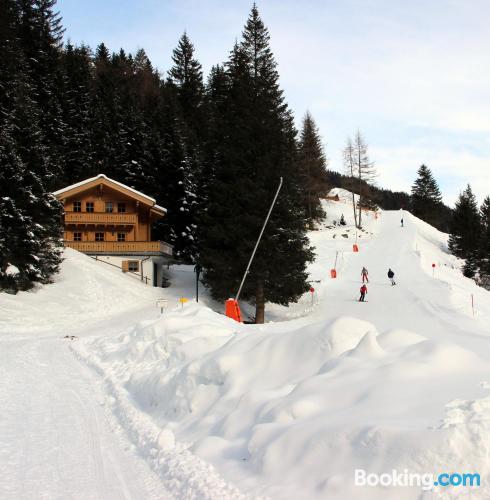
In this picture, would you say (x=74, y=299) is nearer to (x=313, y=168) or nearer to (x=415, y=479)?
(x=415, y=479)

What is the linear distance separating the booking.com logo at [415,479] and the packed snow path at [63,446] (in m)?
2.33

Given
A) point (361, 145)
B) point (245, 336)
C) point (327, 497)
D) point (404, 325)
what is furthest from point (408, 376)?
point (361, 145)

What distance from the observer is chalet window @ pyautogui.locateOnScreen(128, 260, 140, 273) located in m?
39.8

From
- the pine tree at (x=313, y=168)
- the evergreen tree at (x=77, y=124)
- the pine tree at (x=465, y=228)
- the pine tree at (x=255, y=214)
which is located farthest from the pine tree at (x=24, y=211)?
the pine tree at (x=465, y=228)

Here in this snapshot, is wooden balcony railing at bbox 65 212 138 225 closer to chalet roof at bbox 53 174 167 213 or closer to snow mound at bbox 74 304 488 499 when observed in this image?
chalet roof at bbox 53 174 167 213

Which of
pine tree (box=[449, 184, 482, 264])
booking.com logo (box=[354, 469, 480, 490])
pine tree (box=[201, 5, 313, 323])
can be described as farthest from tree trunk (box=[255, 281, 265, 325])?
pine tree (box=[449, 184, 482, 264])

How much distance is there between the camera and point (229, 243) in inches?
1144

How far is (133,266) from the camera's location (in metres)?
40.1

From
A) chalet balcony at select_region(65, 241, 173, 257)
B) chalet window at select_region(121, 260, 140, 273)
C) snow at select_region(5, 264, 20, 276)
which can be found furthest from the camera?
chalet window at select_region(121, 260, 140, 273)

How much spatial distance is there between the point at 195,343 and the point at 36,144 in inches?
935

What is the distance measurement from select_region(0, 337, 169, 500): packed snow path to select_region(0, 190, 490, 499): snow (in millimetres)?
28

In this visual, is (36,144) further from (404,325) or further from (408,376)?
(408,376)

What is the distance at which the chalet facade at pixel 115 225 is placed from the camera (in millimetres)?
39719

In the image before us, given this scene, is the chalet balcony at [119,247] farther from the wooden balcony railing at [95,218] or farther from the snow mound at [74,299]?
the wooden balcony railing at [95,218]
